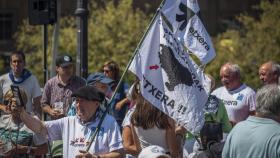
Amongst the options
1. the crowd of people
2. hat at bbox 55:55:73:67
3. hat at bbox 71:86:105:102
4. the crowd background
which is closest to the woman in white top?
the crowd of people

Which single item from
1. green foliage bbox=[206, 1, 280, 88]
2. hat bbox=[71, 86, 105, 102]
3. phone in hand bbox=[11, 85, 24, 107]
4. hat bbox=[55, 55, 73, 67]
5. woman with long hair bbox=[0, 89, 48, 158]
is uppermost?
hat bbox=[71, 86, 105, 102]

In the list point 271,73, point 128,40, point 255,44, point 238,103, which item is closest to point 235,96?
point 238,103

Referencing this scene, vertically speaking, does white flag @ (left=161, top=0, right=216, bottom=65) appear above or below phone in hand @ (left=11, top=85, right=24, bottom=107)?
above

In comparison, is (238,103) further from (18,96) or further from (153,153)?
(153,153)

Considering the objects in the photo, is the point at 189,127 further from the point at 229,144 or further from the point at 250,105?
the point at 250,105

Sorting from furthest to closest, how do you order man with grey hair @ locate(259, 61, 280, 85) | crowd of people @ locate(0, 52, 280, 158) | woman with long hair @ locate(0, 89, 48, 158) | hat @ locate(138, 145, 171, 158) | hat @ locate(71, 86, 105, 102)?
man with grey hair @ locate(259, 61, 280, 85) → woman with long hair @ locate(0, 89, 48, 158) → hat @ locate(71, 86, 105, 102) → hat @ locate(138, 145, 171, 158) → crowd of people @ locate(0, 52, 280, 158)

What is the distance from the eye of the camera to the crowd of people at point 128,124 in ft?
21.5

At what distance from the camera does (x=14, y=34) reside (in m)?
36.8

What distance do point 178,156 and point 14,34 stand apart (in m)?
29.6

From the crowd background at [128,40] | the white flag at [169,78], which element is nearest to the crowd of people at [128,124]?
the white flag at [169,78]

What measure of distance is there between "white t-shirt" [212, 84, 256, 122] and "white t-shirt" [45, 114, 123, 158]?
3.39 meters

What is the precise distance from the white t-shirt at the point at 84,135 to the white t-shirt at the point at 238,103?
3.39 metres

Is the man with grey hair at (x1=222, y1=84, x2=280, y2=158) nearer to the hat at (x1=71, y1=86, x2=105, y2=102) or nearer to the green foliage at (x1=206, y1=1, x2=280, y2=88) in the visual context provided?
the hat at (x1=71, y1=86, x2=105, y2=102)

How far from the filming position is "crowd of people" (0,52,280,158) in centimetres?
656
